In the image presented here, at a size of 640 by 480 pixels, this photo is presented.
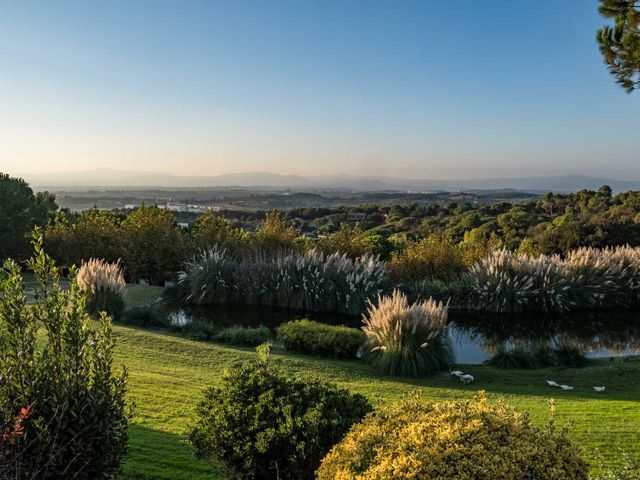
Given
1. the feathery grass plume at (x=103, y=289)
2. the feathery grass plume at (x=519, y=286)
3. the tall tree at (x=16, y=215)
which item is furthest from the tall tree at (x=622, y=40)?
the tall tree at (x=16, y=215)

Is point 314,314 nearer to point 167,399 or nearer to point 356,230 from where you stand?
point 356,230

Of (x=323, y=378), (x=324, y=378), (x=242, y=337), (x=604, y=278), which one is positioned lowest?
(x=242, y=337)

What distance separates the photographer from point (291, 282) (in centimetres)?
1452

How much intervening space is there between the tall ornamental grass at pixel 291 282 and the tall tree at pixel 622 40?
8.13 m

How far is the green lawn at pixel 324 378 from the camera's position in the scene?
484 cm

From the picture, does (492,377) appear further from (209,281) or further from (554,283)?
(209,281)

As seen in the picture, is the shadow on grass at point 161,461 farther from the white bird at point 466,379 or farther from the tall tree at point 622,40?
the tall tree at point 622,40

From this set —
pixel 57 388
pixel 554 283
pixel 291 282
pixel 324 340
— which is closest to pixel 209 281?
pixel 291 282

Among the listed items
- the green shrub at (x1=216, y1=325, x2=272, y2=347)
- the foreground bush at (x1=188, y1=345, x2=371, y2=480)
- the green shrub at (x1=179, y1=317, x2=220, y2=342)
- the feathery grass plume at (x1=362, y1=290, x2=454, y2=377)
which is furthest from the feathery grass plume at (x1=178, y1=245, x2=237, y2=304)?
the foreground bush at (x1=188, y1=345, x2=371, y2=480)

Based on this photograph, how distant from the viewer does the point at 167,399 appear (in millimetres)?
6164

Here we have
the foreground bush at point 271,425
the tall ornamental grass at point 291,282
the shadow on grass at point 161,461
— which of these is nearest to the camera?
the foreground bush at point 271,425

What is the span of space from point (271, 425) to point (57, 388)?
1.49 m

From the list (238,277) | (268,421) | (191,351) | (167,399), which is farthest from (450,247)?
(268,421)

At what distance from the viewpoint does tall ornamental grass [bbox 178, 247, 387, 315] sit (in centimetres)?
1401
